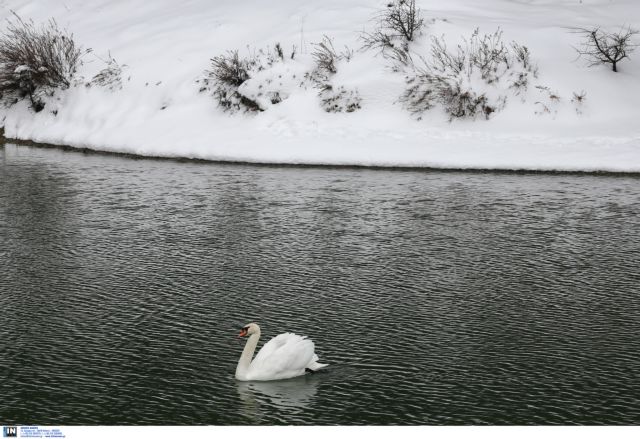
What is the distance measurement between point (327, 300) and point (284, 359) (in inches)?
148

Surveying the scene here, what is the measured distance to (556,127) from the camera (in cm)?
3406

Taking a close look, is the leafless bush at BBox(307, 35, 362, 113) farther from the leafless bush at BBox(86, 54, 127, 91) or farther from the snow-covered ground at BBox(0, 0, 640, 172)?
the leafless bush at BBox(86, 54, 127, 91)

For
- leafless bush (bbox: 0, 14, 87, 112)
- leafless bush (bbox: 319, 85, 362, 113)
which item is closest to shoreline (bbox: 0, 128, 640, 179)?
leafless bush (bbox: 319, 85, 362, 113)

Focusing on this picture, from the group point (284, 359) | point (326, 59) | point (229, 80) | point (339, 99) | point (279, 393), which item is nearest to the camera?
point (279, 393)

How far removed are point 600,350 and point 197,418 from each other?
5.36 metres

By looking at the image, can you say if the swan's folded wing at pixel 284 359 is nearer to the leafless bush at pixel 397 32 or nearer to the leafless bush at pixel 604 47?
the leafless bush at pixel 397 32

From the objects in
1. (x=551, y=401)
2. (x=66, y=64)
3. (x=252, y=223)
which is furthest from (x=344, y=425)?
(x=66, y=64)

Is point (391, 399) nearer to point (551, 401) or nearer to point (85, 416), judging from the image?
point (551, 401)

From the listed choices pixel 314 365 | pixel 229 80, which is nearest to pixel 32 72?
pixel 229 80

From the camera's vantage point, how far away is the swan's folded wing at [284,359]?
11.1 metres

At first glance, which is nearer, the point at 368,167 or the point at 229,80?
the point at 368,167

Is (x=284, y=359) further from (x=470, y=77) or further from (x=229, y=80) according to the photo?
(x=229, y=80)

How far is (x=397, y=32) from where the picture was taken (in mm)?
39625

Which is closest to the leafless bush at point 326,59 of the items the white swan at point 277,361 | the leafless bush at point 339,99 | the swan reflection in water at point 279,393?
the leafless bush at point 339,99
